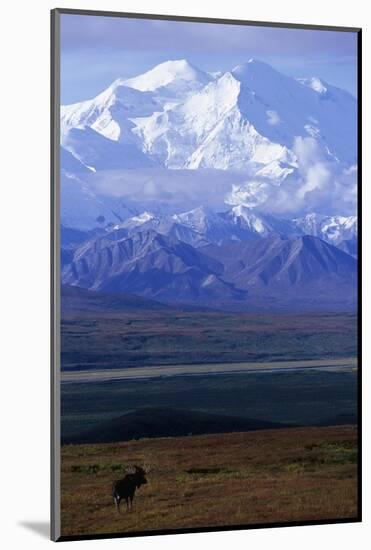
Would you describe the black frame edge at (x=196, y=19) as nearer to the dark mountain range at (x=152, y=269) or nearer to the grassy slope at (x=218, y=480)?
the dark mountain range at (x=152, y=269)

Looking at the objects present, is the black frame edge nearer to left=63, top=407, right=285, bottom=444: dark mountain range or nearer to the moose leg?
left=63, top=407, right=285, bottom=444: dark mountain range

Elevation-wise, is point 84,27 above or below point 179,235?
above

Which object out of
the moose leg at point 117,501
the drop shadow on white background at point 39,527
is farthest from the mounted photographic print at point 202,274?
the drop shadow on white background at point 39,527

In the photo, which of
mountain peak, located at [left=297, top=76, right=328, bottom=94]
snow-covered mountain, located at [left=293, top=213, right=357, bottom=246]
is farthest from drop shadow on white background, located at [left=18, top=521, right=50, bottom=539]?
mountain peak, located at [left=297, top=76, right=328, bottom=94]

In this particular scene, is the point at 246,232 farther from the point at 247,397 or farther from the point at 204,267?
the point at 247,397

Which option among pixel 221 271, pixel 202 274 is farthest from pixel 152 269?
pixel 221 271

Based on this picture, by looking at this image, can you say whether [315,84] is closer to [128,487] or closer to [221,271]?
[221,271]

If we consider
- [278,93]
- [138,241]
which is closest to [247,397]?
[138,241]
